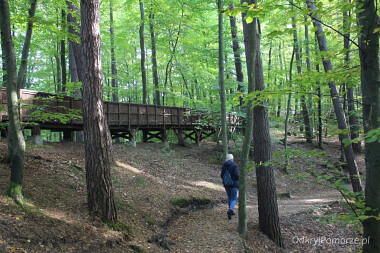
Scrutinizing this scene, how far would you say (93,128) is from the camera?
532cm

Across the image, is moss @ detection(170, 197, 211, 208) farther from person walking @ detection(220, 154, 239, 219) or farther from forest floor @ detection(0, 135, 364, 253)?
person walking @ detection(220, 154, 239, 219)

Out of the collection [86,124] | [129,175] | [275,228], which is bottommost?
[275,228]

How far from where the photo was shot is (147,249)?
5129 millimetres

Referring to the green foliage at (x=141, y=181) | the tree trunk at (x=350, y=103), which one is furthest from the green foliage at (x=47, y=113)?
the tree trunk at (x=350, y=103)

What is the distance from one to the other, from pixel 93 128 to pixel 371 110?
4.82m

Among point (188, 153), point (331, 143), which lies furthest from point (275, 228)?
point (331, 143)

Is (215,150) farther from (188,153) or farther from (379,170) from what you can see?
(379,170)

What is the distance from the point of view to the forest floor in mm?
4340

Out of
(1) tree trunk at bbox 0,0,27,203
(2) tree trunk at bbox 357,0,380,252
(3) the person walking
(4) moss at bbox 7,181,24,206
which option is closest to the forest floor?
(4) moss at bbox 7,181,24,206

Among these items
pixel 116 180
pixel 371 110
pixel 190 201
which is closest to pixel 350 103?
pixel 190 201

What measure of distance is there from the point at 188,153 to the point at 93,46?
11.8 m

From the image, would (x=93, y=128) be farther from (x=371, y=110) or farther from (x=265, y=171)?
(x=371, y=110)

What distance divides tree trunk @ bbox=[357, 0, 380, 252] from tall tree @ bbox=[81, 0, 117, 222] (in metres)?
4.61

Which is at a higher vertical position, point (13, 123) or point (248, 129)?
point (13, 123)
